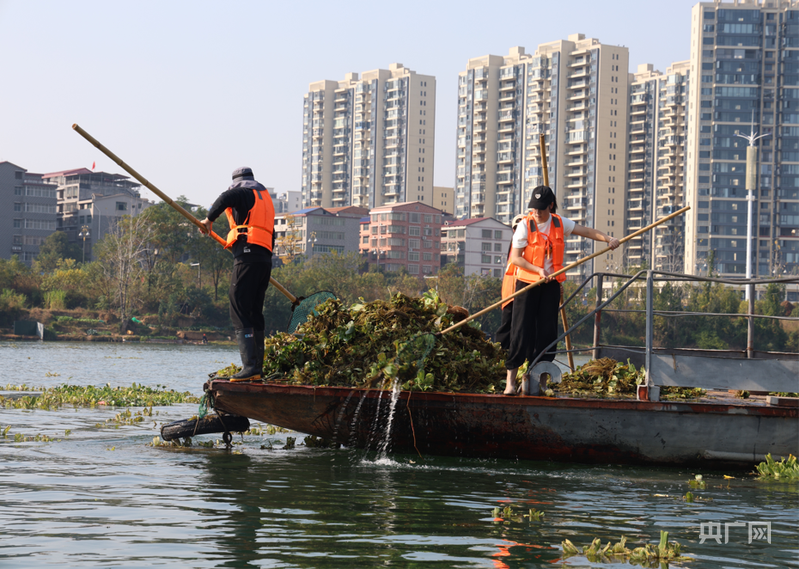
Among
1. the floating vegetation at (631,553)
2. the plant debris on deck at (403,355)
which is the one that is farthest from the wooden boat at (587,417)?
the floating vegetation at (631,553)

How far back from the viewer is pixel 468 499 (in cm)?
670

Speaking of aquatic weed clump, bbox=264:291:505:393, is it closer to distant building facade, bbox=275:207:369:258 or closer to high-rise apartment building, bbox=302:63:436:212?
distant building facade, bbox=275:207:369:258

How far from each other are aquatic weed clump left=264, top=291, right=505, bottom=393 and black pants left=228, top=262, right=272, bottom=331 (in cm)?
62

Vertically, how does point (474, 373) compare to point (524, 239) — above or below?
below

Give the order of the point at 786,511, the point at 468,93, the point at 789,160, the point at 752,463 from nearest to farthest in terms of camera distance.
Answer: the point at 786,511 → the point at 752,463 → the point at 789,160 → the point at 468,93

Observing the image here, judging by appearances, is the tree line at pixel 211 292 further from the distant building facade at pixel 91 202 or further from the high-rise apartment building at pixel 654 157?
the high-rise apartment building at pixel 654 157

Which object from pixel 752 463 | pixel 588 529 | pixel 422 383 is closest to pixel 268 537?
pixel 588 529

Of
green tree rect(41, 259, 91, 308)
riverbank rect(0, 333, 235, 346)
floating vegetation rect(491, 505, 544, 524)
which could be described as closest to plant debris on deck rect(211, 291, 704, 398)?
floating vegetation rect(491, 505, 544, 524)

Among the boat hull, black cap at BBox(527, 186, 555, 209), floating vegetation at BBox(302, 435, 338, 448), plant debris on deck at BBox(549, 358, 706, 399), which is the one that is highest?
black cap at BBox(527, 186, 555, 209)

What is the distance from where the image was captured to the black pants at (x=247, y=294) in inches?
330

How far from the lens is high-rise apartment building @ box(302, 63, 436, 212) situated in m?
143

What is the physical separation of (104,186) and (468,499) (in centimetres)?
11277

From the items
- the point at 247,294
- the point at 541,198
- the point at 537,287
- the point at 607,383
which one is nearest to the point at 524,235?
the point at 541,198

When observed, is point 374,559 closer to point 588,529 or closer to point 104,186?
point 588,529
